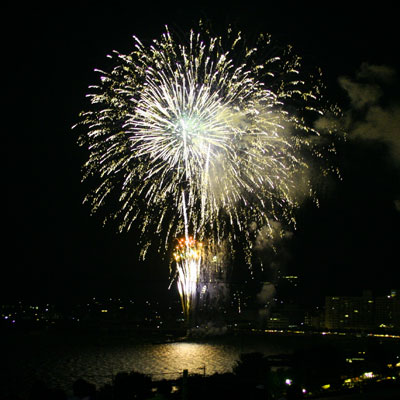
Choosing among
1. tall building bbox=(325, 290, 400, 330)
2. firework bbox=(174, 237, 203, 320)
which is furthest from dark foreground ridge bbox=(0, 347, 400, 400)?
tall building bbox=(325, 290, 400, 330)

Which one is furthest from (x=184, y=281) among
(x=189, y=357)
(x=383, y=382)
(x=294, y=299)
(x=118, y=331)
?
(x=294, y=299)

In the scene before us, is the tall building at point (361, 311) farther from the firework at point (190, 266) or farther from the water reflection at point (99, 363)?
the firework at point (190, 266)

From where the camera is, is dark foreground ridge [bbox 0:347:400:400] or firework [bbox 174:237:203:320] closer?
dark foreground ridge [bbox 0:347:400:400]

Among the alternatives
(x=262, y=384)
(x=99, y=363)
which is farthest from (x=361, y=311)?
(x=262, y=384)

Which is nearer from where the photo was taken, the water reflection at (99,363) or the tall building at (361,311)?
the water reflection at (99,363)

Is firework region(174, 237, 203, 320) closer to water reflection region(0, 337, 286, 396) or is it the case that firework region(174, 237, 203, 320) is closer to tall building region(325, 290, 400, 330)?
water reflection region(0, 337, 286, 396)

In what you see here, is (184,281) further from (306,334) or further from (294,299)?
(294,299)

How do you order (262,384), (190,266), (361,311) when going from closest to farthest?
(262,384) < (190,266) < (361,311)

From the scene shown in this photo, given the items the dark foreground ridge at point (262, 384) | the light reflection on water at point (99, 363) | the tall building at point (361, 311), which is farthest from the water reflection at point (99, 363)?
the tall building at point (361, 311)

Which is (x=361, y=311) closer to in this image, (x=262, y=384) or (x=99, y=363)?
(x=99, y=363)

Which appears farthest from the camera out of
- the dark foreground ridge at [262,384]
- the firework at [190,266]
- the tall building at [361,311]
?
the tall building at [361,311]

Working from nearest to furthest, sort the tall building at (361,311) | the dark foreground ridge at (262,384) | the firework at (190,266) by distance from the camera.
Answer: the dark foreground ridge at (262,384) → the firework at (190,266) → the tall building at (361,311)
